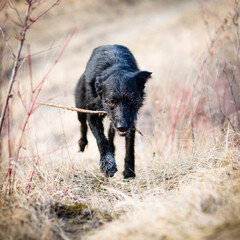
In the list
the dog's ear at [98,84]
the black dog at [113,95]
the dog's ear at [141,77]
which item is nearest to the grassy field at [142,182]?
the black dog at [113,95]

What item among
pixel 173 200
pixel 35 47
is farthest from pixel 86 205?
pixel 35 47

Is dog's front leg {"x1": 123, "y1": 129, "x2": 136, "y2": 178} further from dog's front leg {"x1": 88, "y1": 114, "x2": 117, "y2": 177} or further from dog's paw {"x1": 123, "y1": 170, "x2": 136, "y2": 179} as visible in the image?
dog's front leg {"x1": 88, "y1": 114, "x2": 117, "y2": 177}

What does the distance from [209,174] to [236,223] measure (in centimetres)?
93

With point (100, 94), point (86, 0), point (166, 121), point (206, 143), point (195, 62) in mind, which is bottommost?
point (206, 143)

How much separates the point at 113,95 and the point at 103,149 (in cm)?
76

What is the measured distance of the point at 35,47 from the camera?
53.5 ft

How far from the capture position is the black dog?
139 inches

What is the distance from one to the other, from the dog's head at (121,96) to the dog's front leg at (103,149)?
309 mm

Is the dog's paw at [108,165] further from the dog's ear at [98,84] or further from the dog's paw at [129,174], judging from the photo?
the dog's ear at [98,84]

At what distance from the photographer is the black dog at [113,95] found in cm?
353

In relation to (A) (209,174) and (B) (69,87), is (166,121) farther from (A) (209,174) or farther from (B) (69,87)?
(B) (69,87)

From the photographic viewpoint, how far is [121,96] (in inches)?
140

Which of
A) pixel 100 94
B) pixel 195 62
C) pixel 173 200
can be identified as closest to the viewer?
pixel 173 200

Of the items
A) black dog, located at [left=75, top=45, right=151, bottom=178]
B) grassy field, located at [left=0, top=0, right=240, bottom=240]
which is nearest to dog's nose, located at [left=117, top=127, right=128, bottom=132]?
black dog, located at [left=75, top=45, right=151, bottom=178]
